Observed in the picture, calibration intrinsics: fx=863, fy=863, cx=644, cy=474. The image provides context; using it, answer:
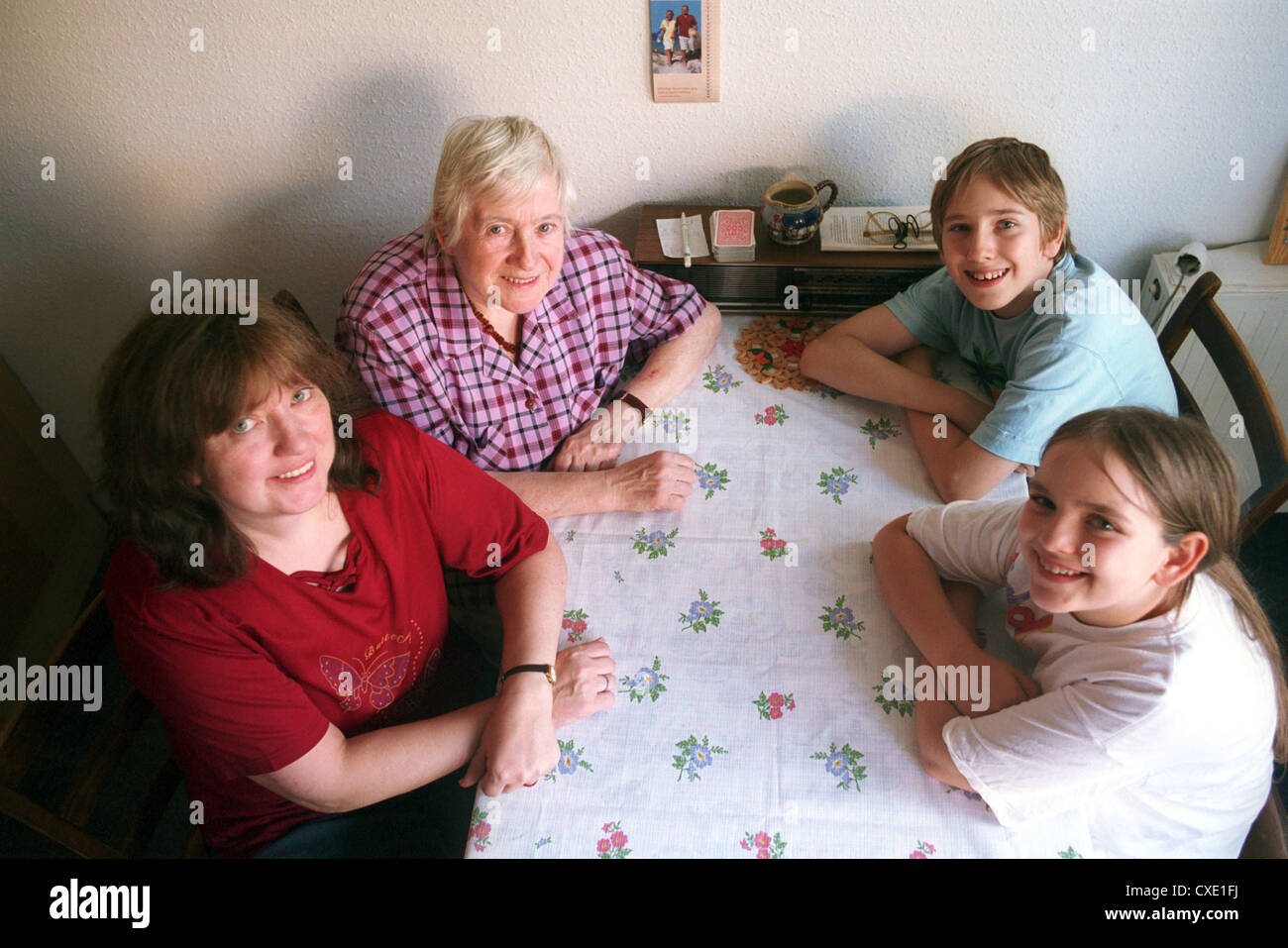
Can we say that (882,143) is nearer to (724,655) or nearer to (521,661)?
(724,655)

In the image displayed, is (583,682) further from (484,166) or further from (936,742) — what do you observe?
(484,166)

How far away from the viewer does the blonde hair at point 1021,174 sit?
1440mm

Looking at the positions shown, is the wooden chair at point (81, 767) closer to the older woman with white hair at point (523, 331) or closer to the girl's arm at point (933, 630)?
the older woman with white hair at point (523, 331)

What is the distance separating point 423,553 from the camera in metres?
1.38

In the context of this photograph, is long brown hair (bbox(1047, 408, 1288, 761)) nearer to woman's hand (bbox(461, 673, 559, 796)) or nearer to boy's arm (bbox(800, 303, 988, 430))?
boy's arm (bbox(800, 303, 988, 430))

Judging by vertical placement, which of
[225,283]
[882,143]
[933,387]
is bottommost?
[933,387]

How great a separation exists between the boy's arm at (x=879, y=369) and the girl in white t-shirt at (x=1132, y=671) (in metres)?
0.46

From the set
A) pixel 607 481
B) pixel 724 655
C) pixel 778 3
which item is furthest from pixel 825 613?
pixel 778 3

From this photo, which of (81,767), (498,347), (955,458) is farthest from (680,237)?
(81,767)

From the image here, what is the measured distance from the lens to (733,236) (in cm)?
187

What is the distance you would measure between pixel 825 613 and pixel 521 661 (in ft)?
1.57

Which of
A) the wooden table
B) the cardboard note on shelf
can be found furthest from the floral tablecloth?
the cardboard note on shelf

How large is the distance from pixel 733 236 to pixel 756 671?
3.26 ft

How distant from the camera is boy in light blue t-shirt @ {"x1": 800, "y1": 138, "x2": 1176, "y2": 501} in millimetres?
1443
